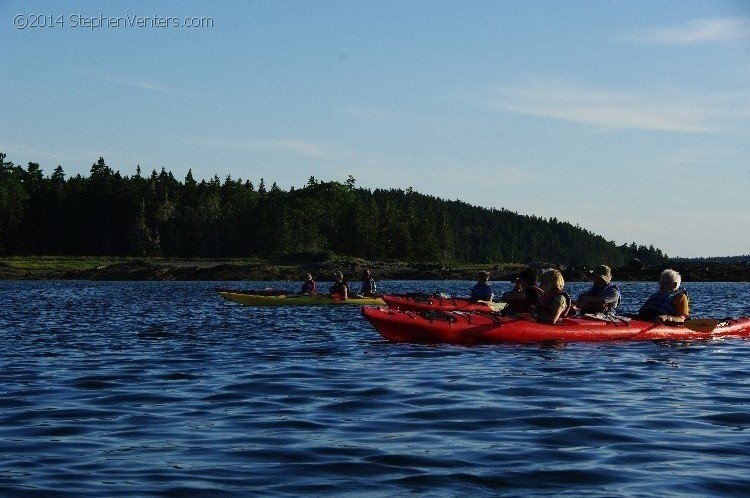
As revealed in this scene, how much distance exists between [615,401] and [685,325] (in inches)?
350

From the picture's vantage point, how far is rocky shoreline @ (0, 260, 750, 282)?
10044cm

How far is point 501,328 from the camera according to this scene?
755 inches

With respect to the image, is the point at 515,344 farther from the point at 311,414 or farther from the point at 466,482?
the point at 466,482

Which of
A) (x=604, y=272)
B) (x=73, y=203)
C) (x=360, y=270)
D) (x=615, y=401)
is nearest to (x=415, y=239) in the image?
(x=360, y=270)

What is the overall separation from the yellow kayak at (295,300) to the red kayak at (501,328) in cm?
1675

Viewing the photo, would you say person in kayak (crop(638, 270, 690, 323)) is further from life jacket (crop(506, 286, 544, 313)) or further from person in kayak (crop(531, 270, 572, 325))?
life jacket (crop(506, 286, 544, 313))

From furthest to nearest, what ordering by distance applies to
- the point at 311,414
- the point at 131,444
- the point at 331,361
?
the point at 331,361
the point at 311,414
the point at 131,444

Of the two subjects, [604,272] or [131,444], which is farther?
[604,272]

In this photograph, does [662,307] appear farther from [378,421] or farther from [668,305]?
[378,421]

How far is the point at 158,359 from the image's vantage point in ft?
57.2

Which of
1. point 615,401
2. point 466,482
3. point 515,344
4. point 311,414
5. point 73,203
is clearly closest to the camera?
point 466,482

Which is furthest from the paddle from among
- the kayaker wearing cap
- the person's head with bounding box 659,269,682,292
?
the kayaker wearing cap

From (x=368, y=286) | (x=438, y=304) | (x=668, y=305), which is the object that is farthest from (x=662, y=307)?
(x=368, y=286)

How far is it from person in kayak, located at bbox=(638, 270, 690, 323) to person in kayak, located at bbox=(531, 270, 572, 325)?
1.87 metres
